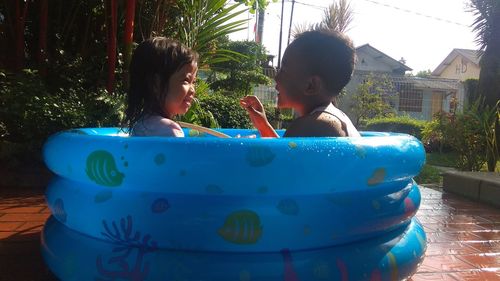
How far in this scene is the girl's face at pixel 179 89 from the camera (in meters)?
1.89

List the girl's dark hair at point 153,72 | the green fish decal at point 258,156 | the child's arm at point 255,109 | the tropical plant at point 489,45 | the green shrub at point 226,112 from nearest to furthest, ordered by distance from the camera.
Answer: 1. the green fish decal at point 258,156
2. the girl's dark hair at point 153,72
3. the child's arm at point 255,109
4. the green shrub at point 226,112
5. the tropical plant at point 489,45

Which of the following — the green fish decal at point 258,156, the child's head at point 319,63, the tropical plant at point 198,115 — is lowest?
the green fish decal at point 258,156

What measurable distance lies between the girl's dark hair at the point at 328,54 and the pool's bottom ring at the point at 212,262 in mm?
700

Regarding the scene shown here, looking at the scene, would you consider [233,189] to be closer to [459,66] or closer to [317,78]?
[317,78]

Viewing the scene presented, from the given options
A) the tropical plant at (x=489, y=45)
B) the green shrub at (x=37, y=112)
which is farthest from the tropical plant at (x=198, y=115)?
the tropical plant at (x=489, y=45)

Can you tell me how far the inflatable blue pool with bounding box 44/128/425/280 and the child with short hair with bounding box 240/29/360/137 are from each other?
230mm

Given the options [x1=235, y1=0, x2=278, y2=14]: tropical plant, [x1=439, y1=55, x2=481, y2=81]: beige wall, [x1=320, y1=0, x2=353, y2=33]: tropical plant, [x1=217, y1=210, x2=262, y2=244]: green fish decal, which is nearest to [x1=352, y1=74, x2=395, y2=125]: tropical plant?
[x1=320, y1=0, x2=353, y2=33]: tropical plant

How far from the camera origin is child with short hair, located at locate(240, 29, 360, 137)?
1.73 metres

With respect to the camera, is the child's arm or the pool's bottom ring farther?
the child's arm

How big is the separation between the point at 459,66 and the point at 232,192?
47361mm

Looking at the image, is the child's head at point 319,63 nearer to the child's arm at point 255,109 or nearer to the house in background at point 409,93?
the child's arm at point 255,109

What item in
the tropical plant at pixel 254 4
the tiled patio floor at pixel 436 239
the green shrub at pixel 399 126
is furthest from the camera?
the green shrub at pixel 399 126

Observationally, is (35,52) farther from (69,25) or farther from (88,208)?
(88,208)

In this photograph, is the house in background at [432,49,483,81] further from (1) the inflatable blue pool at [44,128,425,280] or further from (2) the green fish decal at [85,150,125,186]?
(2) the green fish decal at [85,150,125,186]
